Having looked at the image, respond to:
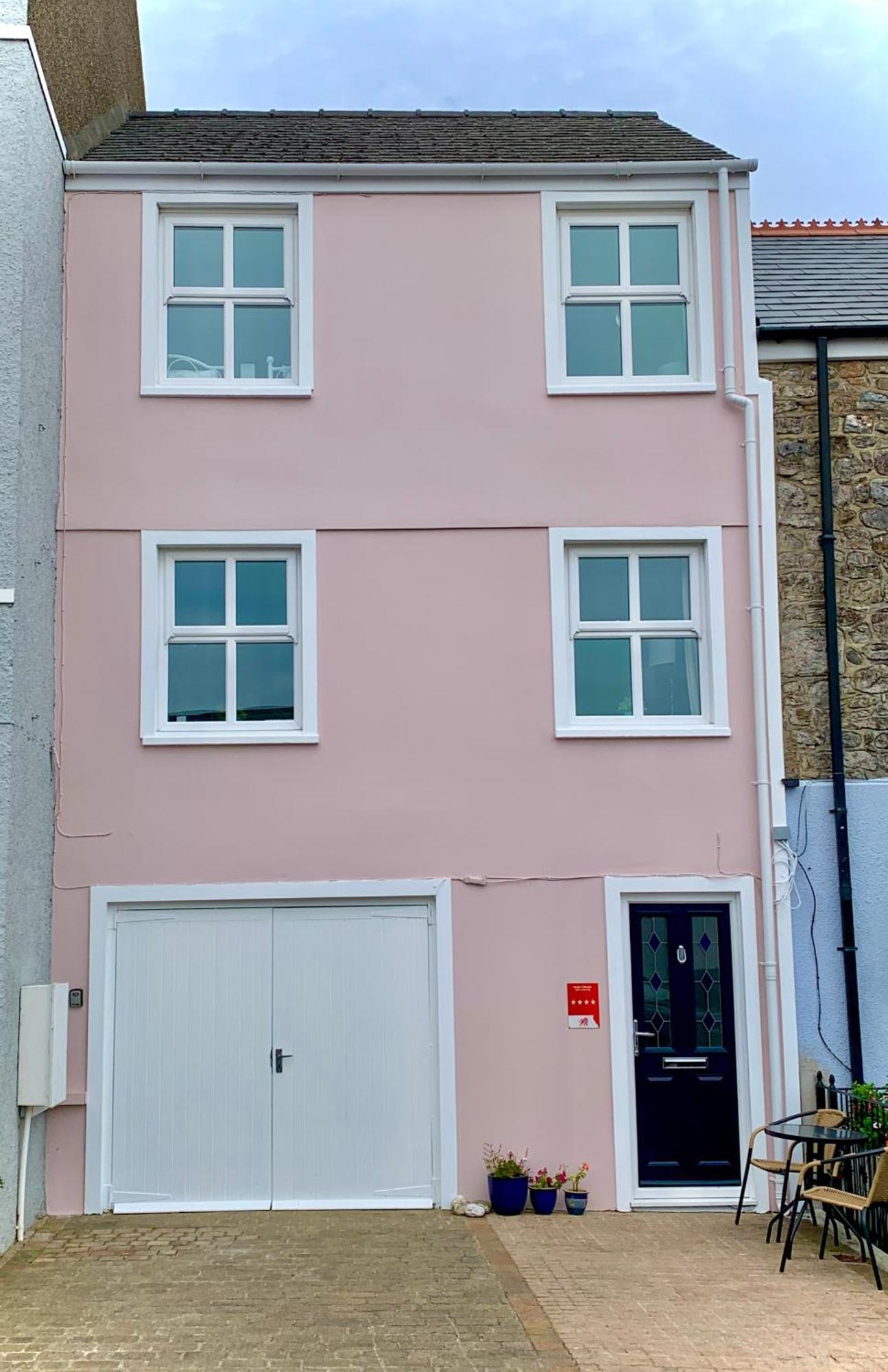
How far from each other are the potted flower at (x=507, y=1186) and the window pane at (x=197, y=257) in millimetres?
7665

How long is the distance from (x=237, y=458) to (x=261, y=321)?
1.29 m

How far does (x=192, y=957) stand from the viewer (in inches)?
445

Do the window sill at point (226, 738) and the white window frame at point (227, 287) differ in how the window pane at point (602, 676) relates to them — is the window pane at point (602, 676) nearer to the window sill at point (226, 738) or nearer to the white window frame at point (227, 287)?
the window sill at point (226, 738)

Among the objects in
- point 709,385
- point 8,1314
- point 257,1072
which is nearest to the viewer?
point 8,1314

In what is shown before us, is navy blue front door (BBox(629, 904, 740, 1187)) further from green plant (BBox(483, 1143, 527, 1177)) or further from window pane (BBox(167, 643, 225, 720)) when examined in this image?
window pane (BBox(167, 643, 225, 720))

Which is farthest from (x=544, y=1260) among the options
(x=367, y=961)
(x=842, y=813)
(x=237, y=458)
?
(x=237, y=458)

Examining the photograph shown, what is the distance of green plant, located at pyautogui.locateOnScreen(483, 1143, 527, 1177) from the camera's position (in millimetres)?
10844

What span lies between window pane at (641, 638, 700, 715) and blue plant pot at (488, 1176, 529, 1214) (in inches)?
153

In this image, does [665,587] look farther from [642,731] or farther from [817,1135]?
[817,1135]

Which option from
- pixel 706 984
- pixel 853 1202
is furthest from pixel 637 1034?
pixel 853 1202

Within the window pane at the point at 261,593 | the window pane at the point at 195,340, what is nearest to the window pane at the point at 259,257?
the window pane at the point at 195,340

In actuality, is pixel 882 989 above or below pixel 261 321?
below

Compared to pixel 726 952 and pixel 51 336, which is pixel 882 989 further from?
pixel 51 336

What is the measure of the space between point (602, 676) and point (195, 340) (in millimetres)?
4520
